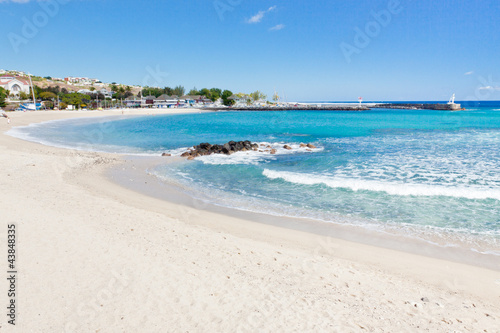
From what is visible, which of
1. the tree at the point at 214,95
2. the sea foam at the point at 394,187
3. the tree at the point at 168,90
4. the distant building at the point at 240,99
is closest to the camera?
the sea foam at the point at 394,187

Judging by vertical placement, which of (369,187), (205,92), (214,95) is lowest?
(369,187)

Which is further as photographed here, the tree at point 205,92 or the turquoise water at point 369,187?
the tree at point 205,92

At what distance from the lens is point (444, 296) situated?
208 inches

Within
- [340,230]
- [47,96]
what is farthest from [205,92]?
[340,230]

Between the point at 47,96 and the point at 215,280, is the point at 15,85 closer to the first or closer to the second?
the point at 47,96

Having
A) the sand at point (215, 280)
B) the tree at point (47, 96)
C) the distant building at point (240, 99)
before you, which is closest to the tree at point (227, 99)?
the distant building at point (240, 99)

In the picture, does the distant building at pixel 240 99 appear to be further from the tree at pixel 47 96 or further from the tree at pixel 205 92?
the tree at pixel 47 96

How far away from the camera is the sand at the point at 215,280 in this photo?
4227 mm

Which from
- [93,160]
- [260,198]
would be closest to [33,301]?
[260,198]

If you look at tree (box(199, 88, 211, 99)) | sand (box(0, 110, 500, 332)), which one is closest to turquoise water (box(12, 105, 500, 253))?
sand (box(0, 110, 500, 332))

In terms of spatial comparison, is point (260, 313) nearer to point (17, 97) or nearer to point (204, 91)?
point (17, 97)

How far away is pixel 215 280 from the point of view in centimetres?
525

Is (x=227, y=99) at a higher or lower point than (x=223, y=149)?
higher

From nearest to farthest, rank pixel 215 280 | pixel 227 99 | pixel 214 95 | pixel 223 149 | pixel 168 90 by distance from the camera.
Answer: pixel 215 280
pixel 223 149
pixel 227 99
pixel 214 95
pixel 168 90
